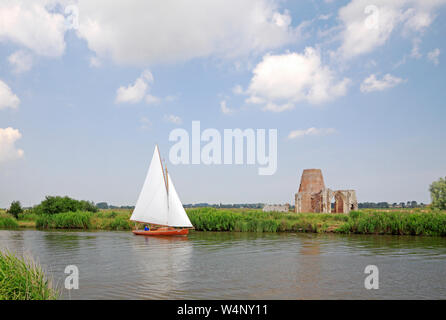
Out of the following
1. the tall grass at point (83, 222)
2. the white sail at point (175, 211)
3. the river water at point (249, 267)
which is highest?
the white sail at point (175, 211)

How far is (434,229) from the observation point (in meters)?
28.9

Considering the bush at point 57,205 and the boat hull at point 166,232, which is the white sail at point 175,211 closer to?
the boat hull at point 166,232

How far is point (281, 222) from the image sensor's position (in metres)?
34.7

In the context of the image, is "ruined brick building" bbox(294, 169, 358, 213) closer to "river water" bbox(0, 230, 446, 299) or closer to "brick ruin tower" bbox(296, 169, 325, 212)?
"brick ruin tower" bbox(296, 169, 325, 212)

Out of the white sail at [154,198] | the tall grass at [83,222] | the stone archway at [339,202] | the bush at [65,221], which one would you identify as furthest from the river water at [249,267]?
the stone archway at [339,202]

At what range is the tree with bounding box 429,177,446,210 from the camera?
164ft

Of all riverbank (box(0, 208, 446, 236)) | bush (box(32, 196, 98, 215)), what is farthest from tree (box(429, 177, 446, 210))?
bush (box(32, 196, 98, 215))

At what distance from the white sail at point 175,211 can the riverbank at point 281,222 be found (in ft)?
12.4

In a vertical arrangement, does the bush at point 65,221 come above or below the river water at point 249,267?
above

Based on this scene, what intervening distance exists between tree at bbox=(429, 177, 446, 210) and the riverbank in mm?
14139

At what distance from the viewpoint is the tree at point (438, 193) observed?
5006 cm

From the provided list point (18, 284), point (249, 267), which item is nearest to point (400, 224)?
point (249, 267)
